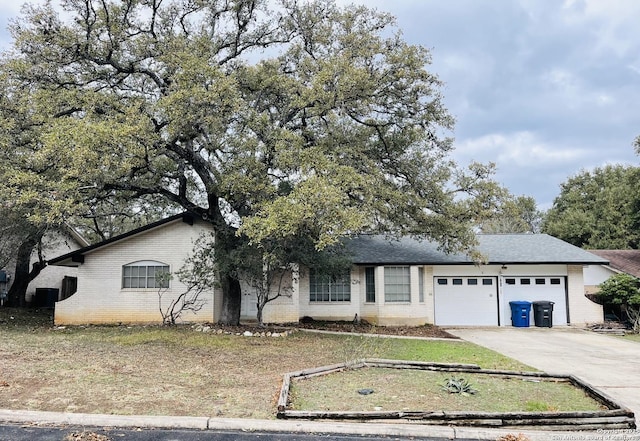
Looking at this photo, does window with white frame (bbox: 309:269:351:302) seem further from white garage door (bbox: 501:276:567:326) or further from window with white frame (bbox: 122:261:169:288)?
white garage door (bbox: 501:276:567:326)

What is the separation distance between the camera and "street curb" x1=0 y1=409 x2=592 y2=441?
205 inches

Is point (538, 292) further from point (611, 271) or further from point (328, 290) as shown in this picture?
point (328, 290)

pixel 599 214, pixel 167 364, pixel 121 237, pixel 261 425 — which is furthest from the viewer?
pixel 599 214

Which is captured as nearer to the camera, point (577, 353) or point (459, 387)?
point (459, 387)

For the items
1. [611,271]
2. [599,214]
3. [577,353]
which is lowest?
[577,353]

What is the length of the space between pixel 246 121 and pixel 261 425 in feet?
29.5

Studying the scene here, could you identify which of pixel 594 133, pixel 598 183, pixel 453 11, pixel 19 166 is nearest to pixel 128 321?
pixel 19 166

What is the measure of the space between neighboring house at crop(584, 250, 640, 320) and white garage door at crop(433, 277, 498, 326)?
15.8 ft

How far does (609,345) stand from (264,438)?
1190 centimetres

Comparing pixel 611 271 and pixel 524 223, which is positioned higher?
pixel 524 223

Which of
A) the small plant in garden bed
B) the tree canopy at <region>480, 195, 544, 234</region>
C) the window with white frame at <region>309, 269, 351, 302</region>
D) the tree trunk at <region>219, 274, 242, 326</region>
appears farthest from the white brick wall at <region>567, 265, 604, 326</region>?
the tree canopy at <region>480, 195, 544, 234</region>

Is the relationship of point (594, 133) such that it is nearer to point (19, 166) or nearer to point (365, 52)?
point (365, 52)

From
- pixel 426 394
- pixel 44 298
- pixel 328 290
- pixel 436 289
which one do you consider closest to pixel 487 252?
pixel 436 289

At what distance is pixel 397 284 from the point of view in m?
17.4
